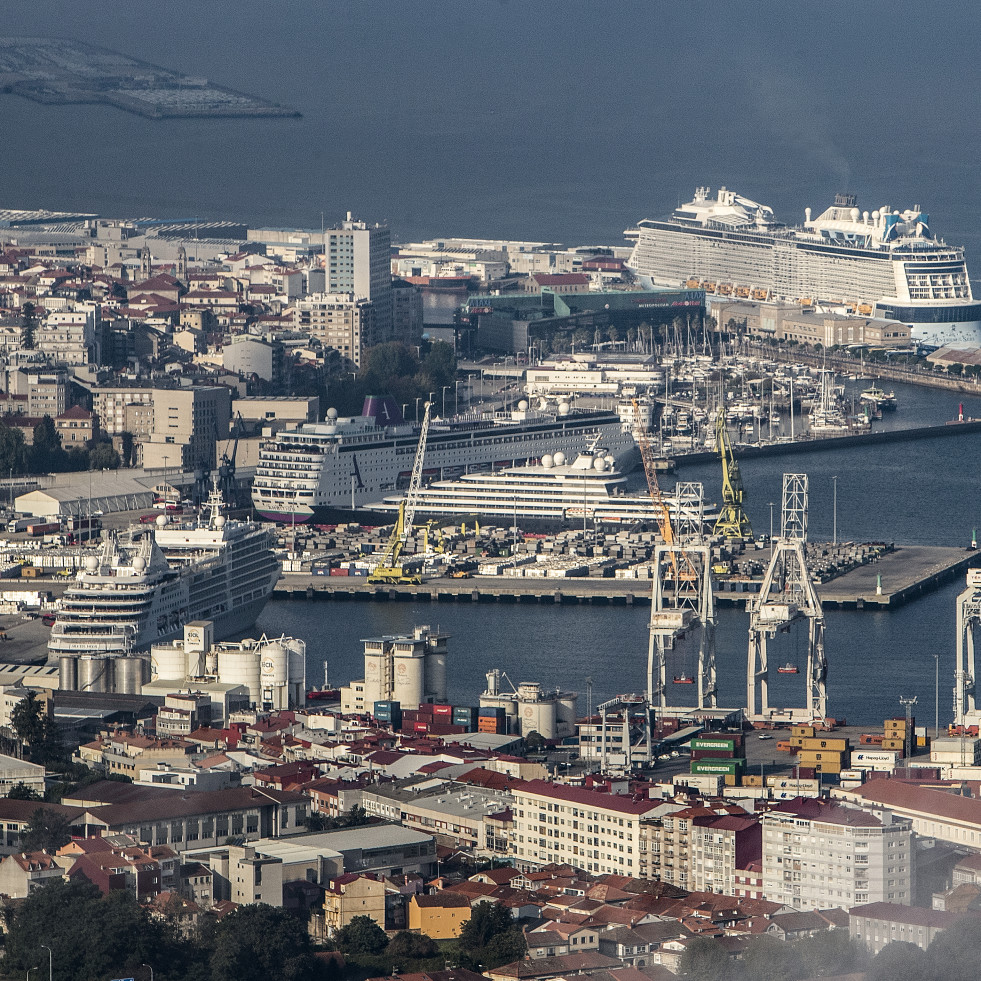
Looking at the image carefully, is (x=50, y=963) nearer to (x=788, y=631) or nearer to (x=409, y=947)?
(x=409, y=947)

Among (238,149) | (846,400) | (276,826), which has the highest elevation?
(238,149)

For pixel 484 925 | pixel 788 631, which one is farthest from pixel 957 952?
pixel 788 631

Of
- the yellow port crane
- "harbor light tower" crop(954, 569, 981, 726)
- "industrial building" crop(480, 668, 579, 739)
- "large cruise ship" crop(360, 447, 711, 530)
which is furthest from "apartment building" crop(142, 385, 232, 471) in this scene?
"harbor light tower" crop(954, 569, 981, 726)

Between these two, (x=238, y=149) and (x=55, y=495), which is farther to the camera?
(x=238, y=149)

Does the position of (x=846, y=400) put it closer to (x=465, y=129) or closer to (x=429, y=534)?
(x=429, y=534)

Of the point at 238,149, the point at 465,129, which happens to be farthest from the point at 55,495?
the point at 465,129

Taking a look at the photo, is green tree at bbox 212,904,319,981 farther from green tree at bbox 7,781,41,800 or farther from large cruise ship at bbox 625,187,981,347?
large cruise ship at bbox 625,187,981,347
